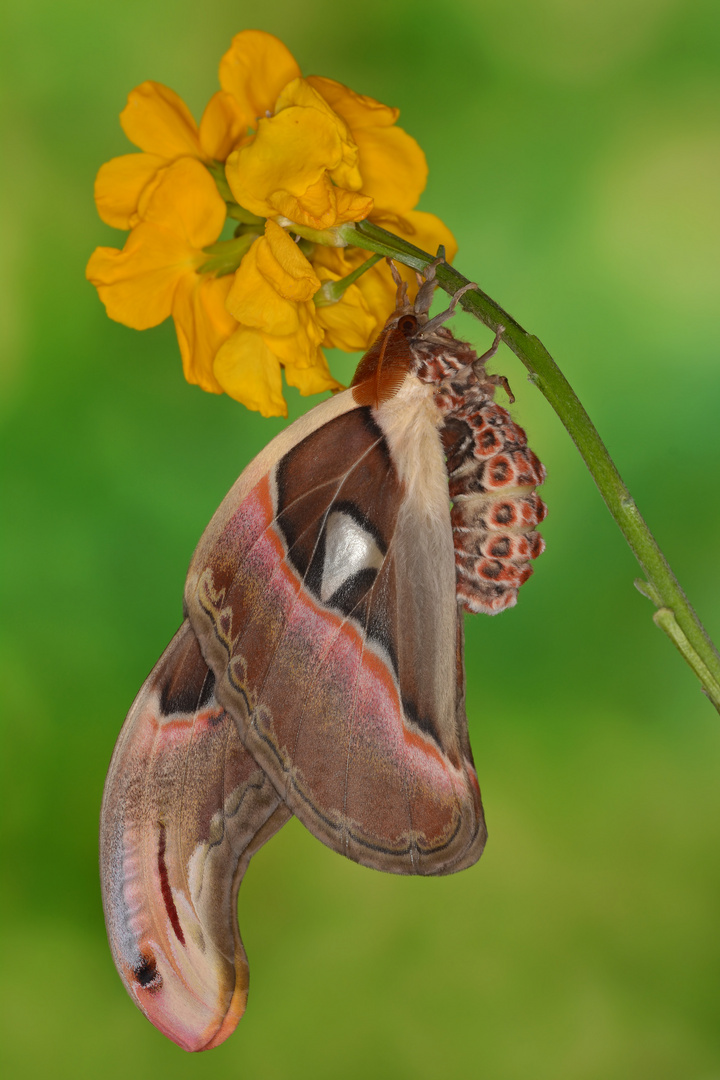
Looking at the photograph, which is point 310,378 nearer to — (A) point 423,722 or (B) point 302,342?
(B) point 302,342

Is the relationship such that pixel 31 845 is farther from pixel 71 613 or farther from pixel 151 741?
pixel 151 741

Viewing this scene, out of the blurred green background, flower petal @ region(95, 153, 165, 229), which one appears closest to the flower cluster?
flower petal @ region(95, 153, 165, 229)

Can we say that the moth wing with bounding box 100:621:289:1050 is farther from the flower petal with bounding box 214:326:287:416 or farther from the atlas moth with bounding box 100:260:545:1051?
the flower petal with bounding box 214:326:287:416

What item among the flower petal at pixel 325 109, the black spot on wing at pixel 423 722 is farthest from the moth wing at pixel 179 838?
the flower petal at pixel 325 109

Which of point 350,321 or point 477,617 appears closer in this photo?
point 350,321

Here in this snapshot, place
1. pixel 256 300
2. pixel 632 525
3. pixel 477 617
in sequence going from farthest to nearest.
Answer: pixel 477 617 → pixel 256 300 → pixel 632 525

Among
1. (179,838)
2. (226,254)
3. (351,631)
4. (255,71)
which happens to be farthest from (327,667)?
(255,71)
